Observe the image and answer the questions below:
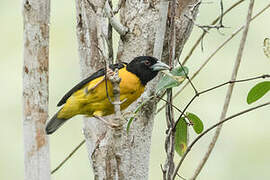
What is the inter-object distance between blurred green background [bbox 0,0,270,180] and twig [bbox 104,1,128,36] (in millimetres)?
3022

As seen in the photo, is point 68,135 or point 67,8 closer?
point 68,135

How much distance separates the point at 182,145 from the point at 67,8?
16.2ft

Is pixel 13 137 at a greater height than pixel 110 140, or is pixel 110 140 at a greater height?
pixel 110 140

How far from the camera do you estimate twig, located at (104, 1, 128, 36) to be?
3.08 m

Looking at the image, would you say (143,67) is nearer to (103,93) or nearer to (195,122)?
(103,93)

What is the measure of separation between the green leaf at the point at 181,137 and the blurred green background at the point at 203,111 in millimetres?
3211

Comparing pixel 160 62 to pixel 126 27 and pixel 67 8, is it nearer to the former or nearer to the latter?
pixel 126 27

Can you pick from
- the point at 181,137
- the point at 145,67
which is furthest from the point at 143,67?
the point at 181,137

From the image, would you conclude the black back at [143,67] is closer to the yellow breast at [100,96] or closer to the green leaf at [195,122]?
the yellow breast at [100,96]

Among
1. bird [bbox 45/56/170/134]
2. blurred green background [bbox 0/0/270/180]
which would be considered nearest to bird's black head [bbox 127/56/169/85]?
bird [bbox 45/56/170/134]

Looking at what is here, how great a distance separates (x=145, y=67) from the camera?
350cm

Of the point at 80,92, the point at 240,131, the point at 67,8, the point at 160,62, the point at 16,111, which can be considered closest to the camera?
the point at 160,62

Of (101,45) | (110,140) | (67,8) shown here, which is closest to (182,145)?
(110,140)

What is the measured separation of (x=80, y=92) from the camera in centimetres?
393
